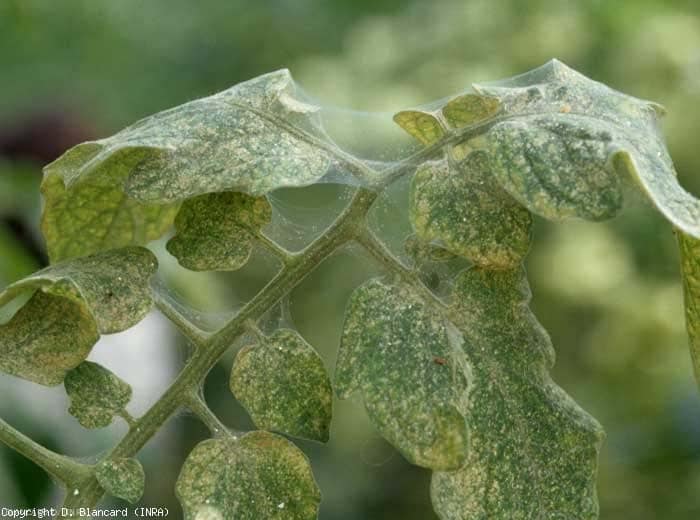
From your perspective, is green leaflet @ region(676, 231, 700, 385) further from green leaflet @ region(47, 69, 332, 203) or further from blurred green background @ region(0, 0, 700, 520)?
blurred green background @ region(0, 0, 700, 520)

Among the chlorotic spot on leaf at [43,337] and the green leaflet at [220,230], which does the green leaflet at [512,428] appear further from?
the chlorotic spot on leaf at [43,337]

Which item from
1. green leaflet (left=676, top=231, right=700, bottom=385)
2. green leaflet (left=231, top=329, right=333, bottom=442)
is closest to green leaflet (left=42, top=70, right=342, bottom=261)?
green leaflet (left=231, top=329, right=333, bottom=442)

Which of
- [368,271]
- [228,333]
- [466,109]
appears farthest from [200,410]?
[368,271]

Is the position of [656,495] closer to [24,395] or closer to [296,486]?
[24,395]

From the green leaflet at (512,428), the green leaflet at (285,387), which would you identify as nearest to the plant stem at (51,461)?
the green leaflet at (285,387)

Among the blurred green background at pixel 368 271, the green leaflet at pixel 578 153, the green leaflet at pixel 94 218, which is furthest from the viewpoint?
the blurred green background at pixel 368 271

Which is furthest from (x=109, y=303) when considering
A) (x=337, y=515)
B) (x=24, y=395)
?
(x=337, y=515)
